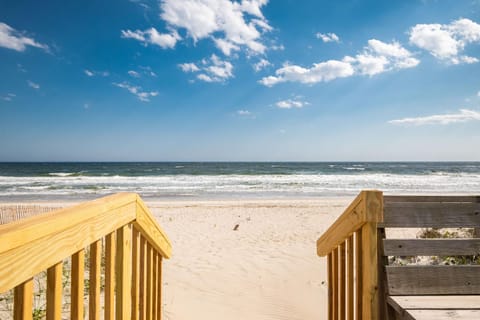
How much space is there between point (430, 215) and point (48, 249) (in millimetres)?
2129

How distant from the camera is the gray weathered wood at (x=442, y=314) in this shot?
1.63m

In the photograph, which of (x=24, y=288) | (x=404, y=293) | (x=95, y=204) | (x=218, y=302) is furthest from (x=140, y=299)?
(x=218, y=302)

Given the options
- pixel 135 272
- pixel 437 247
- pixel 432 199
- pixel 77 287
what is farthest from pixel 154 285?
pixel 432 199

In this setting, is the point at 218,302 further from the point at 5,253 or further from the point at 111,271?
the point at 5,253

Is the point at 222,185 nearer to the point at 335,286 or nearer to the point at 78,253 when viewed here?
the point at 335,286

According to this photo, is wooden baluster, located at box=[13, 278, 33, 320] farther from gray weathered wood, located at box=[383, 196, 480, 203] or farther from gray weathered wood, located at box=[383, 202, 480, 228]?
gray weathered wood, located at box=[383, 196, 480, 203]

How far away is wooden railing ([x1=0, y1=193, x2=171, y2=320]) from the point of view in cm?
76

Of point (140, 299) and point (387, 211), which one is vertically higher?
point (387, 211)

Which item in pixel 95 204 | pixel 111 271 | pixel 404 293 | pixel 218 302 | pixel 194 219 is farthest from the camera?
pixel 194 219

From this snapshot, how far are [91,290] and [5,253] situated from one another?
686 millimetres

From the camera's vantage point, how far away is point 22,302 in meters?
0.78

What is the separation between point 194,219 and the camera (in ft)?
35.2

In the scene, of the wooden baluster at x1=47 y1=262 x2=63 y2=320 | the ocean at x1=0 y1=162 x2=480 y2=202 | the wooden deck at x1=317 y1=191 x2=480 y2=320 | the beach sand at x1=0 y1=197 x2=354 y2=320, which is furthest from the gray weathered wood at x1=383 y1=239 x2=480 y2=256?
the ocean at x1=0 y1=162 x2=480 y2=202

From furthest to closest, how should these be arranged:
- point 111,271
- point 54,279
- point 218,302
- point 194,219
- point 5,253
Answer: point 194,219
point 218,302
point 111,271
point 54,279
point 5,253
